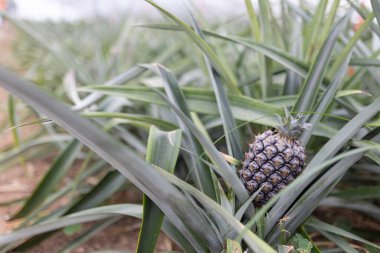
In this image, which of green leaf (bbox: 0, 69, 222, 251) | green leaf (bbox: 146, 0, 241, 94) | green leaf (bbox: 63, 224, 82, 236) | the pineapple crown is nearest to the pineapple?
the pineapple crown

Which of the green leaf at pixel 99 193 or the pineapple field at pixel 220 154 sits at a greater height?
the pineapple field at pixel 220 154

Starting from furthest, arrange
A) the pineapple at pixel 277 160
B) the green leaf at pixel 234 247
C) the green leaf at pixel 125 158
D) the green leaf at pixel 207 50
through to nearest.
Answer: the green leaf at pixel 207 50 → the pineapple at pixel 277 160 → the green leaf at pixel 234 247 → the green leaf at pixel 125 158

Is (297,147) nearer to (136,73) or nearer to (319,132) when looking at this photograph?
(319,132)

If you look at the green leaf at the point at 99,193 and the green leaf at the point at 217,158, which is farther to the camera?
→ the green leaf at the point at 99,193

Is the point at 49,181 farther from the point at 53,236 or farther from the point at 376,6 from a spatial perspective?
the point at 376,6

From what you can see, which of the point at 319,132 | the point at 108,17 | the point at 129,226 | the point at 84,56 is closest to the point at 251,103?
the point at 319,132

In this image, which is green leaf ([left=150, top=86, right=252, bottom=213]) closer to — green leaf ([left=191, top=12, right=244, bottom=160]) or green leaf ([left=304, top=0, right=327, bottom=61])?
green leaf ([left=191, top=12, right=244, bottom=160])

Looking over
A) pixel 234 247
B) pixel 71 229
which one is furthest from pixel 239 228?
pixel 71 229

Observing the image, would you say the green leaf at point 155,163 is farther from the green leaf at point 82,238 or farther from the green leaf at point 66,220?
the green leaf at point 82,238

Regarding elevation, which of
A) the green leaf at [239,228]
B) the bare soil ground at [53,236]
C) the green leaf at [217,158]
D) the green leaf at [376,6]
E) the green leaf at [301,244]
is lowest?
the bare soil ground at [53,236]

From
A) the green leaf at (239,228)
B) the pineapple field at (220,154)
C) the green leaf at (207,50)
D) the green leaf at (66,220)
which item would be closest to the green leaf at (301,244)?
the pineapple field at (220,154)
